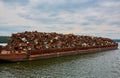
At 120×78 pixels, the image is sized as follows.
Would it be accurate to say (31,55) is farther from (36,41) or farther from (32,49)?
(36,41)

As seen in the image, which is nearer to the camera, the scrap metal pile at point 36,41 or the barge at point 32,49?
the barge at point 32,49

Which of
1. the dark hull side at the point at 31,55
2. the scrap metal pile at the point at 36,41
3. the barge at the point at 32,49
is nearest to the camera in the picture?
the dark hull side at the point at 31,55

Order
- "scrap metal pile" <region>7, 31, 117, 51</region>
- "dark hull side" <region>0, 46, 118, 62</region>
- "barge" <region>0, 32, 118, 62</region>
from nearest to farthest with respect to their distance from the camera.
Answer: "dark hull side" <region>0, 46, 118, 62</region> < "barge" <region>0, 32, 118, 62</region> < "scrap metal pile" <region>7, 31, 117, 51</region>

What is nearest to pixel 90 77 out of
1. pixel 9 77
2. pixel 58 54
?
pixel 9 77

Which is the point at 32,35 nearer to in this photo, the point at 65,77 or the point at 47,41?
the point at 47,41

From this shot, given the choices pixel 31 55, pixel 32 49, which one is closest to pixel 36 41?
pixel 32 49

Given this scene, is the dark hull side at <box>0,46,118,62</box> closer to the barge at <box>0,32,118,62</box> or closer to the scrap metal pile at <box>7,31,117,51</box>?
the barge at <box>0,32,118,62</box>

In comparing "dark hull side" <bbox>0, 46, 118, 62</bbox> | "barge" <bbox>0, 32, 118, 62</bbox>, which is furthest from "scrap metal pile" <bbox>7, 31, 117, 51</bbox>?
"dark hull side" <bbox>0, 46, 118, 62</bbox>

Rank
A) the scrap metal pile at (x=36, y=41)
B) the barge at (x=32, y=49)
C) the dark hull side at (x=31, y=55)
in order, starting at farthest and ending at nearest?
the scrap metal pile at (x=36, y=41) < the barge at (x=32, y=49) < the dark hull side at (x=31, y=55)

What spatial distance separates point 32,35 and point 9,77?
127ft

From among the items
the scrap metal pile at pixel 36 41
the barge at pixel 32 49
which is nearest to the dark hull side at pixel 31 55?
the barge at pixel 32 49

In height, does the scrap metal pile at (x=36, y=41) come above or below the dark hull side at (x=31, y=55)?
above

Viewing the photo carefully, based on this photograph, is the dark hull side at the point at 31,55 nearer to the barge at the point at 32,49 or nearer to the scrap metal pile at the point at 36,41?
the barge at the point at 32,49

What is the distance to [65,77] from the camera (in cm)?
3706
